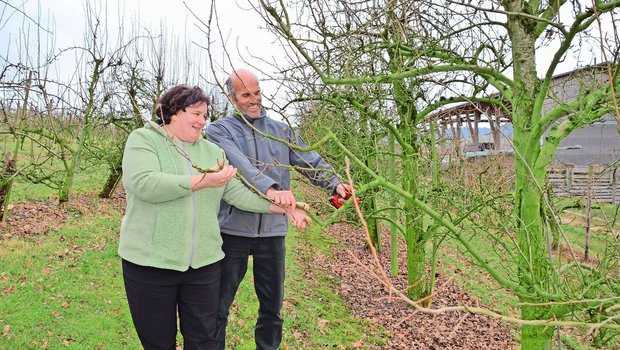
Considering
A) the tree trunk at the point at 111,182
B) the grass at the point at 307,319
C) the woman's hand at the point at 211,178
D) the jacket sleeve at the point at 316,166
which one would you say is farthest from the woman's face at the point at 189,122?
the tree trunk at the point at 111,182

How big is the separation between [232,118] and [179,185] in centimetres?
113

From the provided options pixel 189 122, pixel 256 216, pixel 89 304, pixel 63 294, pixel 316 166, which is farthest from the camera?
pixel 63 294

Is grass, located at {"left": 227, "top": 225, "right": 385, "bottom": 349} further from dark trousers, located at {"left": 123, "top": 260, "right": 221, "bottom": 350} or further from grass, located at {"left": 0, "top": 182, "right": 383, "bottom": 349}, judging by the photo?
dark trousers, located at {"left": 123, "top": 260, "right": 221, "bottom": 350}

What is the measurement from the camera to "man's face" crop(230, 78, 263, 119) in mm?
3385

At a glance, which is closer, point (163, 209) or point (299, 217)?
point (163, 209)

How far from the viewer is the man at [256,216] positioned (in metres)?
3.33

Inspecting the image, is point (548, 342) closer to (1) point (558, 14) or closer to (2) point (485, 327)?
(1) point (558, 14)

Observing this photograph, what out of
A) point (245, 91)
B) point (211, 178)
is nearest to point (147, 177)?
point (211, 178)

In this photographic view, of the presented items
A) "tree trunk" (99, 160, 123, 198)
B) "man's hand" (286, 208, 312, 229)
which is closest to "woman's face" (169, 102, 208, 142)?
"man's hand" (286, 208, 312, 229)

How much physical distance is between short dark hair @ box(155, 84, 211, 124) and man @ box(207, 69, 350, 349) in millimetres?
460

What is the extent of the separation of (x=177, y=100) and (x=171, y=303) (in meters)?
1.13

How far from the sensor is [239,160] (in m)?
3.17

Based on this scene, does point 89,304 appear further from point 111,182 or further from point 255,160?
point 111,182

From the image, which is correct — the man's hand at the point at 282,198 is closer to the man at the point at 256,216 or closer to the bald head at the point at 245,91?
the man at the point at 256,216
